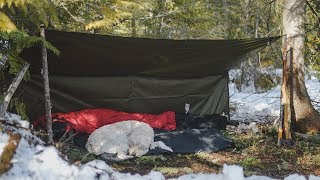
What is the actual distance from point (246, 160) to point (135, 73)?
287 cm

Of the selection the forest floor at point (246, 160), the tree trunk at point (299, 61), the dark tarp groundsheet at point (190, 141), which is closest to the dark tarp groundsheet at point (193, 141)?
the dark tarp groundsheet at point (190, 141)

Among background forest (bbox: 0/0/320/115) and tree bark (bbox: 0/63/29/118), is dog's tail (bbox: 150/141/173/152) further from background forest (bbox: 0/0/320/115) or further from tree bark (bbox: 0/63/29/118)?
tree bark (bbox: 0/63/29/118)

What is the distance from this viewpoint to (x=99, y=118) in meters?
6.36

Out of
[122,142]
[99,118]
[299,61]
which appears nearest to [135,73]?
[99,118]

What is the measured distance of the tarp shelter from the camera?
A: 5.61 metres

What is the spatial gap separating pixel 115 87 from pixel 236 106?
417 cm

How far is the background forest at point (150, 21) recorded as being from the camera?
402 centimetres

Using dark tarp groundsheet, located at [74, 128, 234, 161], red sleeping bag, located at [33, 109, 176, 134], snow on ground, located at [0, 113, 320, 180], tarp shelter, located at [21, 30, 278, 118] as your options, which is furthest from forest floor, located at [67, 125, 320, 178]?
snow on ground, located at [0, 113, 320, 180]

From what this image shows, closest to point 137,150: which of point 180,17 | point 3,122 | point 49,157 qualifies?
point 3,122

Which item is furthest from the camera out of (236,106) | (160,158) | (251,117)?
(236,106)

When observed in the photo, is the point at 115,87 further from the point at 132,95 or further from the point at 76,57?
the point at 76,57

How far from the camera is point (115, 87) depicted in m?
7.07

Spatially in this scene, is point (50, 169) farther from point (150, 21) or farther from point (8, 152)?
point (150, 21)

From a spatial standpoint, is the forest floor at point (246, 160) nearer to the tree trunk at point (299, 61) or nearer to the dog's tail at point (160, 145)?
the dog's tail at point (160, 145)
